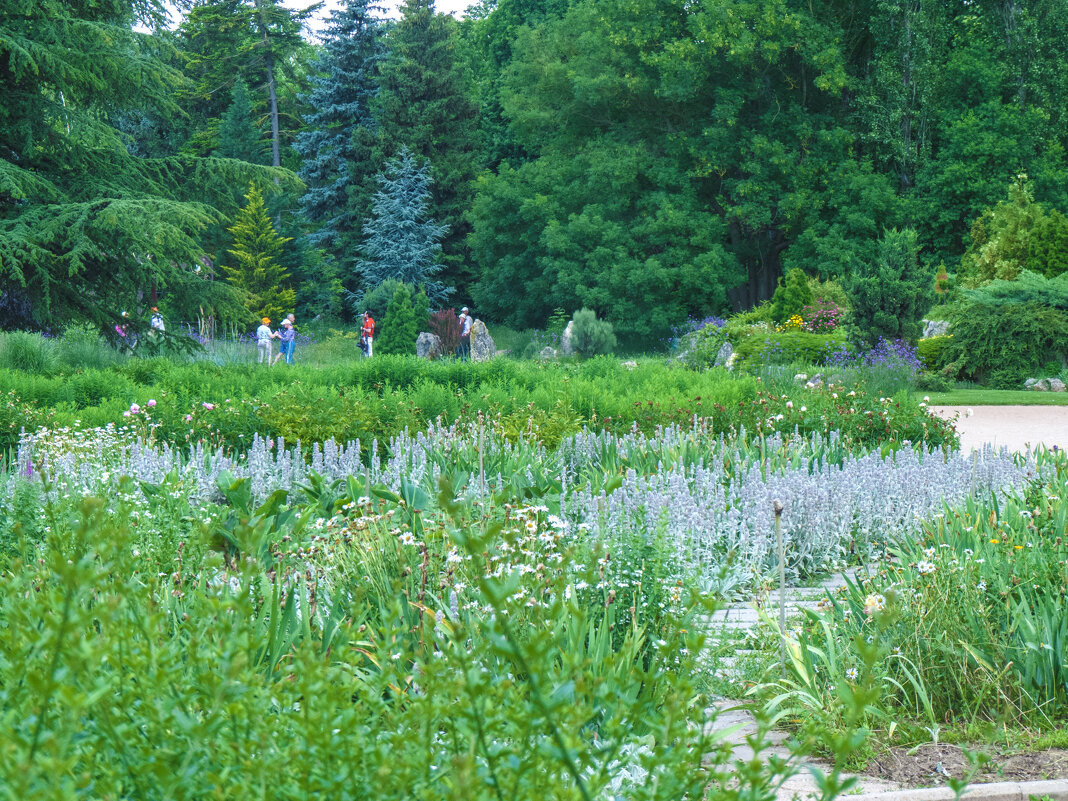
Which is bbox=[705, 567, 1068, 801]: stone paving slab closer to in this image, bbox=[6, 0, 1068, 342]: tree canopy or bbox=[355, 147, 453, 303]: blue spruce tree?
bbox=[6, 0, 1068, 342]: tree canopy

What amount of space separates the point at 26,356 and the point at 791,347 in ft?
37.2

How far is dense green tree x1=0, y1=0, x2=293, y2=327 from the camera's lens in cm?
1308

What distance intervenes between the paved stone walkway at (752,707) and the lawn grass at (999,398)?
9.19 m

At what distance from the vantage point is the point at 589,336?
23.2 meters

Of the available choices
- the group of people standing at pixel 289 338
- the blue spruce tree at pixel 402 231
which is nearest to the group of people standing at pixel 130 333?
the group of people standing at pixel 289 338

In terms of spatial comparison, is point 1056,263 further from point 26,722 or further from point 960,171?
point 26,722

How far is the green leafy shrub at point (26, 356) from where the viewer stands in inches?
436

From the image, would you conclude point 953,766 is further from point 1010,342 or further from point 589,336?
point 589,336

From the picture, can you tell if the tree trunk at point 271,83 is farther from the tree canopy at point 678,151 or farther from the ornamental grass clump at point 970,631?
the ornamental grass clump at point 970,631

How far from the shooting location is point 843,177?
24.5m

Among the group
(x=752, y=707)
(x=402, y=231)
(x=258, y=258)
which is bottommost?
(x=752, y=707)

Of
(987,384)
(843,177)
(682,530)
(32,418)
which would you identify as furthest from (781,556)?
(843,177)

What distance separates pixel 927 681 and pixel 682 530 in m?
1.14

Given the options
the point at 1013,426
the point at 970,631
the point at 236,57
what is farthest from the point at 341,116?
the point at 970,631
